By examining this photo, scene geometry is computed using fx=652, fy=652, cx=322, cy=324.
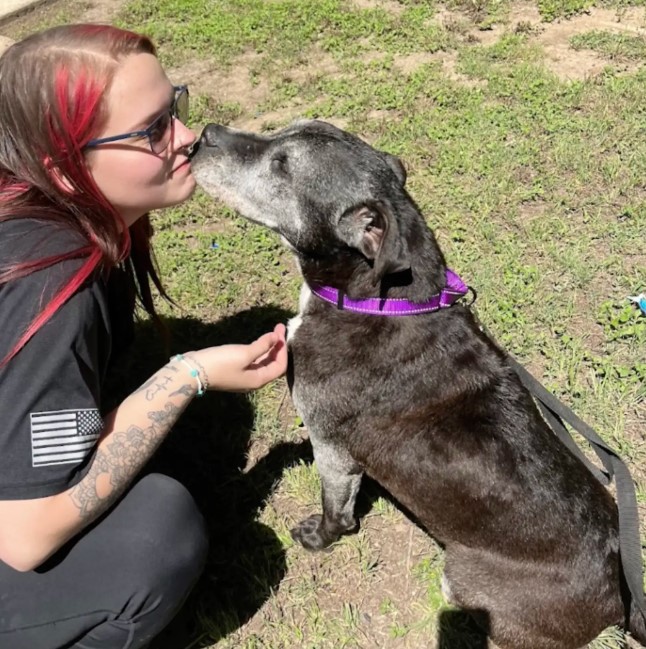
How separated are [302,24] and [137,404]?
6.73 metres

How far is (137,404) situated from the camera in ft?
8.41

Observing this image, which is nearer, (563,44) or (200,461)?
(200,461)

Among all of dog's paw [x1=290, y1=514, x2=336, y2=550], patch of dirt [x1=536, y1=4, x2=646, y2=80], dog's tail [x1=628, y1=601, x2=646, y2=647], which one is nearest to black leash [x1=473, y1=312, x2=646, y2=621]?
dog's tail [x1=628, y1=601, x2=646, y2=647]

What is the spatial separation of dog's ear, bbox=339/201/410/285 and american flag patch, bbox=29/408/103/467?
126cm

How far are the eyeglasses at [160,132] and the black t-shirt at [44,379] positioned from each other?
408 mm

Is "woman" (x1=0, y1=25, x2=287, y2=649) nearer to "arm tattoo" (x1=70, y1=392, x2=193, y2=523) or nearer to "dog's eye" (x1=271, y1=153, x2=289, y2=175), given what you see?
"arm tattoo" (x1=70, y1=392, x2=193, y2=523)

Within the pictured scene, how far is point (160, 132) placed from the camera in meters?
2.65

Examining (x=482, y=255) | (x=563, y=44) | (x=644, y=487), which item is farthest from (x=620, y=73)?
(x=644, y=487)

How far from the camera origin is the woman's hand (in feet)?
8.87

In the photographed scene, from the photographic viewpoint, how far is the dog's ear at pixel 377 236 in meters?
2.69

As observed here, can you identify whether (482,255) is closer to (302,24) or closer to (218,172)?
(218,172)

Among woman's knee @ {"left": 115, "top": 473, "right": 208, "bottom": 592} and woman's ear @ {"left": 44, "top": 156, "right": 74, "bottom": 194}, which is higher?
woman's ear @ {"left": 44, "top": 156, "right": 74, "bottom": 194}

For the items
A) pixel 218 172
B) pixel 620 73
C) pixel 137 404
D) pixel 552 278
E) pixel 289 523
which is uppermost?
pixel 218 172

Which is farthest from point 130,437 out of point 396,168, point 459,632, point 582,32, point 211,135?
point 582,32
